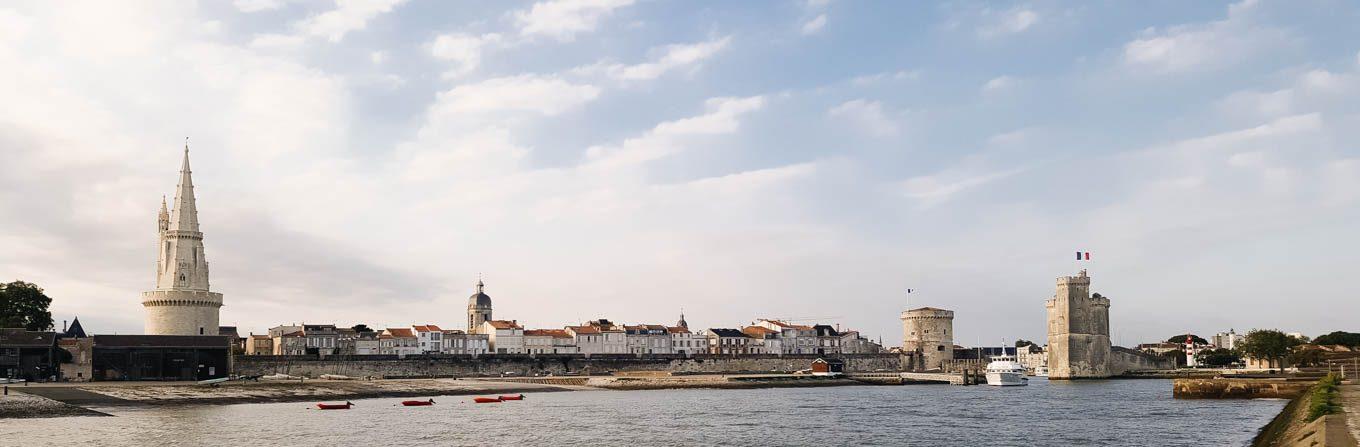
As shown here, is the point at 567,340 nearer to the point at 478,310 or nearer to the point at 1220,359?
the point at 478,310

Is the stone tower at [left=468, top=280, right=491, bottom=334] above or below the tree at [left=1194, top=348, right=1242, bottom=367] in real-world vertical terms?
above

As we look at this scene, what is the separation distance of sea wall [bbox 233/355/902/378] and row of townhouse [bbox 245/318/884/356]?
273 inches

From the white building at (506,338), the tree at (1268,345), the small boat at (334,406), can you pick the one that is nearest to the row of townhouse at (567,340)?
the white building at (506,338)

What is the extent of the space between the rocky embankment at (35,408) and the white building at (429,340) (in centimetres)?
8660

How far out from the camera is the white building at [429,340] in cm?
14212

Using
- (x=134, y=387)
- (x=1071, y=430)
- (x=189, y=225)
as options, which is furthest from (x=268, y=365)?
(x=1071, y=430)

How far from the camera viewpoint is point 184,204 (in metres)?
102

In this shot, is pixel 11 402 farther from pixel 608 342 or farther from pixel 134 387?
pixel 608 342

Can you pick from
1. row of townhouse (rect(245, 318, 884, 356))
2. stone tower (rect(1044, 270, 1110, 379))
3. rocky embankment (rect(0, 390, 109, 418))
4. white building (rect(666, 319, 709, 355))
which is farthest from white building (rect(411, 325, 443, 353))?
rocky embankment (rect(0, 390, 109, 418))

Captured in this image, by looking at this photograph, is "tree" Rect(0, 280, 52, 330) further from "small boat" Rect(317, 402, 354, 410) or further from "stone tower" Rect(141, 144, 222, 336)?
"small boat" Rect(317, 402, 354, 410)

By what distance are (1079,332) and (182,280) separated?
94.9 m

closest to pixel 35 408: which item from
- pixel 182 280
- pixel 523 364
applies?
pixel 182 280

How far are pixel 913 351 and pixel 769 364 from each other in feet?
72.3

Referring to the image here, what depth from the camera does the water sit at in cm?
→ 4219
